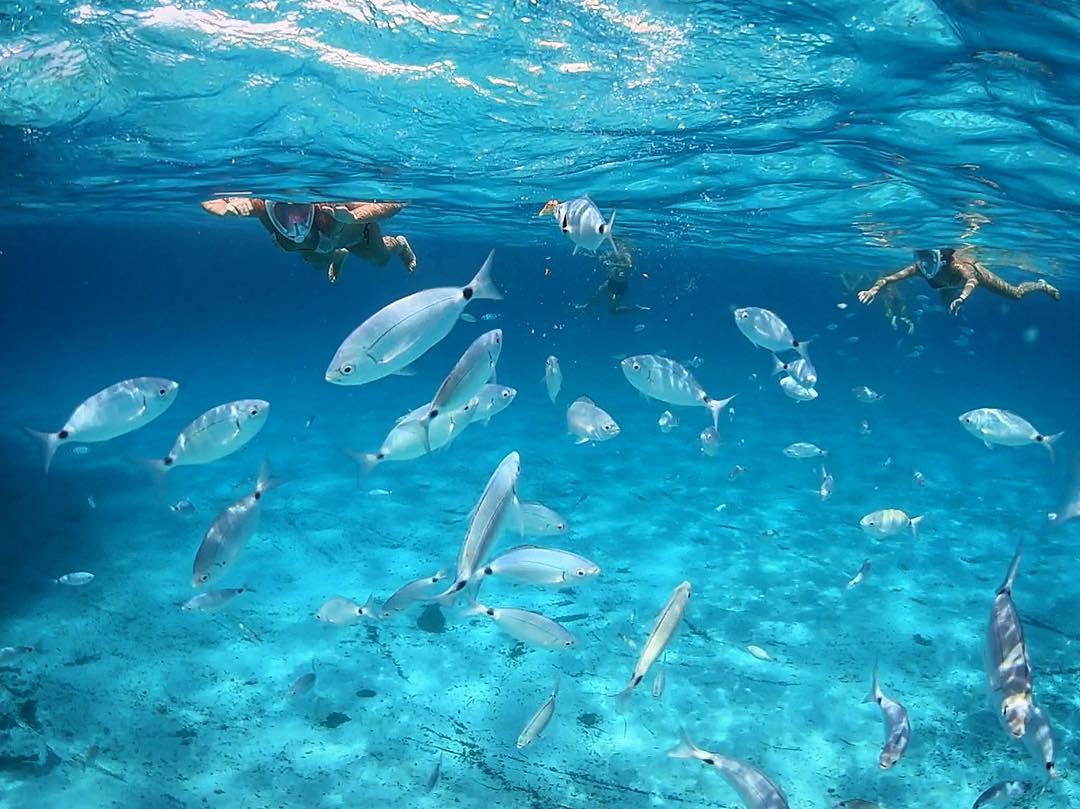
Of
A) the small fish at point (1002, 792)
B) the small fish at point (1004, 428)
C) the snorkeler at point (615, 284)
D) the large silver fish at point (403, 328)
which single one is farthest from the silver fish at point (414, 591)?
the snorkeler at point (615, 284)

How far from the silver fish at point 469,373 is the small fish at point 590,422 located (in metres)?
3.89

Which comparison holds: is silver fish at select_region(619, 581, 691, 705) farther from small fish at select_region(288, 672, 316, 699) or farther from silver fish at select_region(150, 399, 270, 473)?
small fish at select_region(288, 672, 316, 699)

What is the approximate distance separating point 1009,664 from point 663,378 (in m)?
4.72

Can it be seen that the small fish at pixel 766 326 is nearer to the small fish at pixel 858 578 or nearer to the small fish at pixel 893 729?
the small fish at pixel 893 729

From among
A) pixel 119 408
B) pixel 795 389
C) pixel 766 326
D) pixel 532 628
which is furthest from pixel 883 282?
pixel 119 408

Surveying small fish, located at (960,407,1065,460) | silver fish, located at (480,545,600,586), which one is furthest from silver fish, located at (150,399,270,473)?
small fish, located at (960,407,1065,460)

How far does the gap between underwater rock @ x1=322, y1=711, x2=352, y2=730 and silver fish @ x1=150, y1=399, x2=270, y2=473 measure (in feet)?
13.4

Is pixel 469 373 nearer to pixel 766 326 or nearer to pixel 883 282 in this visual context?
pixel 766 326

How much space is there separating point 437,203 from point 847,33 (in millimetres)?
19058

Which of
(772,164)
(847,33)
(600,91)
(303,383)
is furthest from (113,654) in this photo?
(303,383)

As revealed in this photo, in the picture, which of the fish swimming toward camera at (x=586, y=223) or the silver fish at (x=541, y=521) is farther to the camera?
the silver fish at (x=541, y=521)

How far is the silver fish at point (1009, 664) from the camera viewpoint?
14.3ft

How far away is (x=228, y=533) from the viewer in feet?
20.5

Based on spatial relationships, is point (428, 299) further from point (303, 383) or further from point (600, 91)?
point (303, 383)
